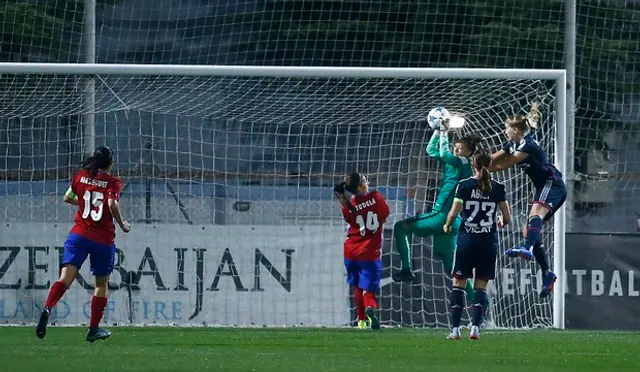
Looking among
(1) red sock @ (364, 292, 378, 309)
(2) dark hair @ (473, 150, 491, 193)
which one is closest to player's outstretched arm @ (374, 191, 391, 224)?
(1) red sock @ (364, 292, 378, 309)

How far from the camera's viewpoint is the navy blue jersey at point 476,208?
1388 centimetres

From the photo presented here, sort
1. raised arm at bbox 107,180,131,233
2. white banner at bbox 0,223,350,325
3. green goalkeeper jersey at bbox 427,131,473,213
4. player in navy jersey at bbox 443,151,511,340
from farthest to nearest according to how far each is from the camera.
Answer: white banner at bbox 0,223,350,325 → green goalkeeper jersey at bbox 427,131,473,213 → player in navy jersey at bbox 443,151,511,340 → raised arm at bbox 107,180,131,233

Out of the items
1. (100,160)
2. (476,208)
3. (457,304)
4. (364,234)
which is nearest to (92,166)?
(100,160)

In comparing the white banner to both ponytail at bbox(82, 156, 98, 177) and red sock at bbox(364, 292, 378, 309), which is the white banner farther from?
ponytail at bbox(82, 156, 98, 177)

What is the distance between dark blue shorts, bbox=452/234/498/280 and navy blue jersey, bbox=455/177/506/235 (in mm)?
66

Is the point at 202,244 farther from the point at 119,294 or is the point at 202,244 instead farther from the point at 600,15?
the point at 600,15

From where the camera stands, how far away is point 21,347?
1248 centimetres

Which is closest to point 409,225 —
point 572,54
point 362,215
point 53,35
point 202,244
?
point 362,215

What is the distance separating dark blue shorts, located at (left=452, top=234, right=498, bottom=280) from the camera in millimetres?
13961

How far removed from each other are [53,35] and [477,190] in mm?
10424

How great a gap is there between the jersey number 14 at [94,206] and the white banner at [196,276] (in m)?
4.74

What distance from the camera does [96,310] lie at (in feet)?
44.8

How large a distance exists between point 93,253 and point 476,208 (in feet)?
11.7

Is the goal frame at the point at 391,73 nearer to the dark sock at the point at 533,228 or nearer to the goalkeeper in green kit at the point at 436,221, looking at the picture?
the goalkeeper in green kit at the point at 436,221
